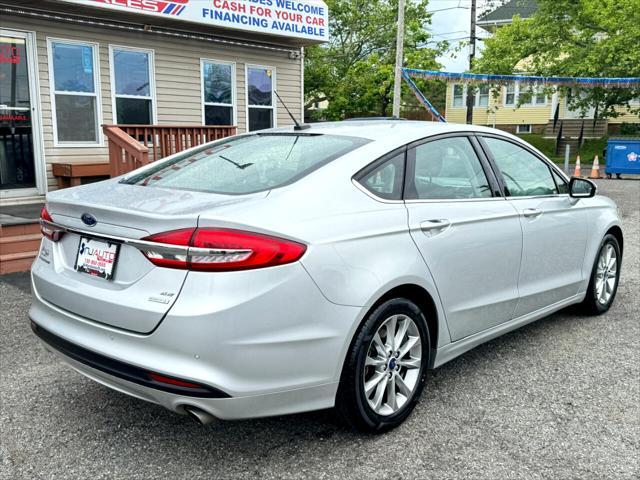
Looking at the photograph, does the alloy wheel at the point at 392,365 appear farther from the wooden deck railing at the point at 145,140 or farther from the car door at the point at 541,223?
the wooden deck railing at the point at 145,140

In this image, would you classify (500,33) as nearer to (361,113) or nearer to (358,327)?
(361,113)

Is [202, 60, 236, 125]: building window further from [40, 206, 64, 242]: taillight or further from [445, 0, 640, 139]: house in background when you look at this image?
[445, 0, 640, 139]: house in background

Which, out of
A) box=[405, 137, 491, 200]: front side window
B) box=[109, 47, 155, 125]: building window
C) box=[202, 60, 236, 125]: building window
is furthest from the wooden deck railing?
box=[405, 137, 491, 200]: front side window

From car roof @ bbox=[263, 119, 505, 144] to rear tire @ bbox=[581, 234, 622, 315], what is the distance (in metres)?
1.78

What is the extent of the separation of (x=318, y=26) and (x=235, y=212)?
1005 centimetres

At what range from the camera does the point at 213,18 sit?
10.2m

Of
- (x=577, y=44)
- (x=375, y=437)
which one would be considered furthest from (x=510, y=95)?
(x=375, y=437)

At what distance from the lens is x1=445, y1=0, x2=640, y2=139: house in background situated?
32.9 metres

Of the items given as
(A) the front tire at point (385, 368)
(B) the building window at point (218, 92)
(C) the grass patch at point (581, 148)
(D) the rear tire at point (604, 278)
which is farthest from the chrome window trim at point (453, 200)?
(C) the grass patch at point (581, 148)

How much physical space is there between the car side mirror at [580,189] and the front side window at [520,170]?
6.4 inches

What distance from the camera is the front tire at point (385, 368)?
286cm

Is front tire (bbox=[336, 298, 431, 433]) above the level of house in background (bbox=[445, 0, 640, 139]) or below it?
below

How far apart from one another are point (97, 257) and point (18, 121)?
7.27 meters

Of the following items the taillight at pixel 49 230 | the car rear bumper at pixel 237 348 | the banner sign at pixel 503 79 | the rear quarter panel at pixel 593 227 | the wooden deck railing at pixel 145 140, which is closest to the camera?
the car rear bumper at pixel 237 348
